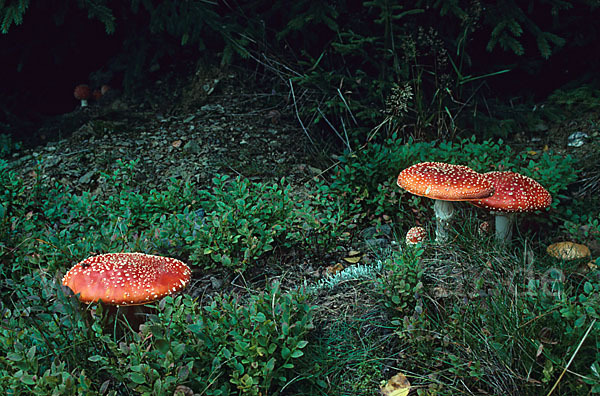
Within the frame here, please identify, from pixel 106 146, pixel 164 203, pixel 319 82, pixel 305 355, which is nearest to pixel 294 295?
pixel 305 355

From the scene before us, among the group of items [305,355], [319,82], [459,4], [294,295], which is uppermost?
[459,4]

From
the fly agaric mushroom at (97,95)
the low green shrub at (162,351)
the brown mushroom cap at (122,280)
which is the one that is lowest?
the low green shrub at (162,351)

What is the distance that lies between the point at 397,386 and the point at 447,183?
1.39 meters

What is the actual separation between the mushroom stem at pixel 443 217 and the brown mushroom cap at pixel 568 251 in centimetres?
72

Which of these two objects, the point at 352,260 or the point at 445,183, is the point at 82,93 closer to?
the point at 352,260

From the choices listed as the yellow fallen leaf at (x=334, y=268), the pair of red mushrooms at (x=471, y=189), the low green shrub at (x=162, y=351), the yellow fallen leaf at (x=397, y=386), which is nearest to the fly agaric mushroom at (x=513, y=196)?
the pair of red mushrooms at (x=471, y=189)

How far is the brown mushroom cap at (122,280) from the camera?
8.46ft

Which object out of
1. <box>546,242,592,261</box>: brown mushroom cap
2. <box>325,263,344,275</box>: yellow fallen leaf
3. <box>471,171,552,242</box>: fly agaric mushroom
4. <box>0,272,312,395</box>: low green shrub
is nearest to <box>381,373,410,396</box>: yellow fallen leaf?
<box>0,272,312,395</box>: low green shrub

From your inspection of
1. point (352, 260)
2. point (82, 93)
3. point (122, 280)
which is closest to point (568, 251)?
point (352, 260)

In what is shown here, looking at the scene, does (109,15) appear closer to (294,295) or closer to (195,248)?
(195,248)

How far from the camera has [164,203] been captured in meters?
4.08

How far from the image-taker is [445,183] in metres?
3.31

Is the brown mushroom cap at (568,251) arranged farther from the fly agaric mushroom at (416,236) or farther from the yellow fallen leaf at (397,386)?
the yellow fallen leaf at (397,386)

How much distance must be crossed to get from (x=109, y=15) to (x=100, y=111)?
182 centimetres
